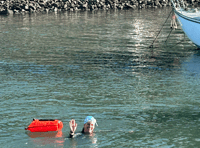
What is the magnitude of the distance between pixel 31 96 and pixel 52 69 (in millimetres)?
6126

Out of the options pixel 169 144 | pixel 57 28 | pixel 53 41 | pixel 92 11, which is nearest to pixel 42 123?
pixel 169 144

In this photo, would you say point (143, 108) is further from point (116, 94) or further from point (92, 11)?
point (92, 11)

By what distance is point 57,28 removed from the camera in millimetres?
46562

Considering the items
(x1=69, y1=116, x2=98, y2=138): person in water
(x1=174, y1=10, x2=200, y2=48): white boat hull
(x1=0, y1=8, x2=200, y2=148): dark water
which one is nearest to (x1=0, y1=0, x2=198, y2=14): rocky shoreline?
(x1=0, y1=8, x2=200, y2=148): dark water

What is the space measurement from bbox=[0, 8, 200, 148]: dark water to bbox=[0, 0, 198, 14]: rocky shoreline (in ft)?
104

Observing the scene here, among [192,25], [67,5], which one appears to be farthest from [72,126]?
[67,5]

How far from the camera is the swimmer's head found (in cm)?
1284

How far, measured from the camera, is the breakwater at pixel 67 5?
69125mm

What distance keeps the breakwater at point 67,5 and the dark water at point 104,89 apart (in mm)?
31692

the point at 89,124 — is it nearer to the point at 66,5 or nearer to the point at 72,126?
the point at 72,126

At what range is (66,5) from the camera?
2844 inches

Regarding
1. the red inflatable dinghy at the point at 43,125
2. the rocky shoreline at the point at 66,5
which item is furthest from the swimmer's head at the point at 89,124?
the rocky shoreline at the point at 66,5

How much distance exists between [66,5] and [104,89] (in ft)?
179

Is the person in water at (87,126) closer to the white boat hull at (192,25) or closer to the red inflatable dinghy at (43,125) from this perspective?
the red inflatable dinghy at (43,125)
